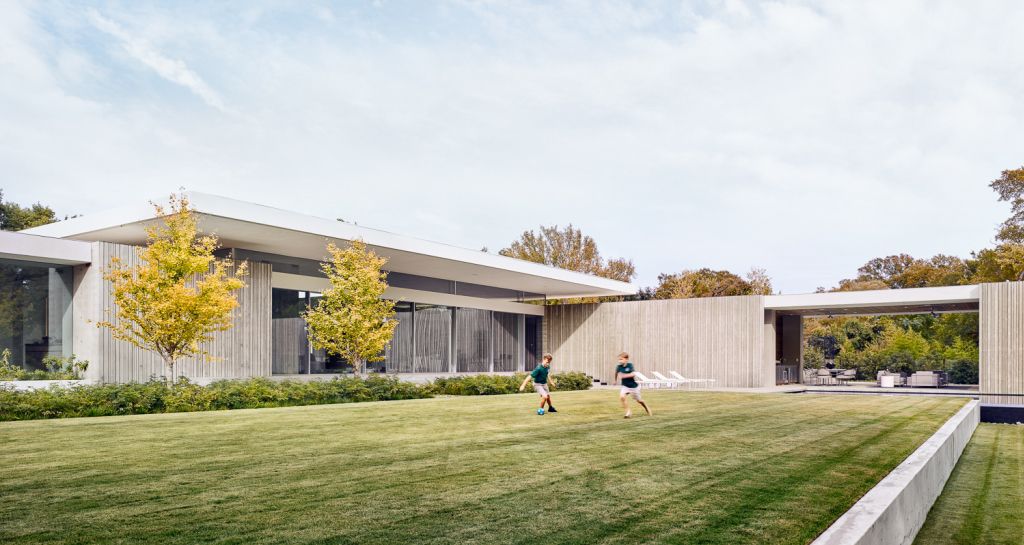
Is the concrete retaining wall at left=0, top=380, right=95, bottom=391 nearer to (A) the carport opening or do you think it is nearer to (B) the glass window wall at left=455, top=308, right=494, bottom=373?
(B) the glass window wall at left=455, top=308, right=494, bottom=373

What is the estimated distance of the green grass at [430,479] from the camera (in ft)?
15.6

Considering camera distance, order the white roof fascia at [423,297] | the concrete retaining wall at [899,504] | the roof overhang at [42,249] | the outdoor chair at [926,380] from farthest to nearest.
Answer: the outdoor chair at [926,380] < the white roof fascia at [423,297] < the roof overhang at [42,249] < the concrete retaining wall at [899,504]

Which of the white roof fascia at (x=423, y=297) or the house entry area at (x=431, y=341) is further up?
the white roof fascia at (x=423, y=297)

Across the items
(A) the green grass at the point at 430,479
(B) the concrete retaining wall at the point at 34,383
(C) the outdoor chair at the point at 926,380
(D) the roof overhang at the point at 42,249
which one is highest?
(D) the roof overhang at the point at 42,249

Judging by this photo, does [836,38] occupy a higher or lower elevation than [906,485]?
higher

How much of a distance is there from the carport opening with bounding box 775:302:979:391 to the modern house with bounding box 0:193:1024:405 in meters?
0.23

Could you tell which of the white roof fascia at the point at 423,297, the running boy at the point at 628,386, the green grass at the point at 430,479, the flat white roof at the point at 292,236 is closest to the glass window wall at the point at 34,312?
the flat white roof at the point at 292,236

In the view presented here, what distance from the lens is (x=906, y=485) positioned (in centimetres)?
577

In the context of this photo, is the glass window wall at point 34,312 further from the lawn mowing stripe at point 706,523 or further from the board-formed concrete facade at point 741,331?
the board-formed concrete facade at point 741,331

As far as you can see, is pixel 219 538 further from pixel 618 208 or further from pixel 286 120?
pixel 618 208

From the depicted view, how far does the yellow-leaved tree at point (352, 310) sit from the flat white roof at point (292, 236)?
0.58 meters

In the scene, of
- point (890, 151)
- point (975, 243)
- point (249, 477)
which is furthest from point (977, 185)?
point (249, 477)

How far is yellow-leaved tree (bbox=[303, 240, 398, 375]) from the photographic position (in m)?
19.1

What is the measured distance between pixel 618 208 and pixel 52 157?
113ft
